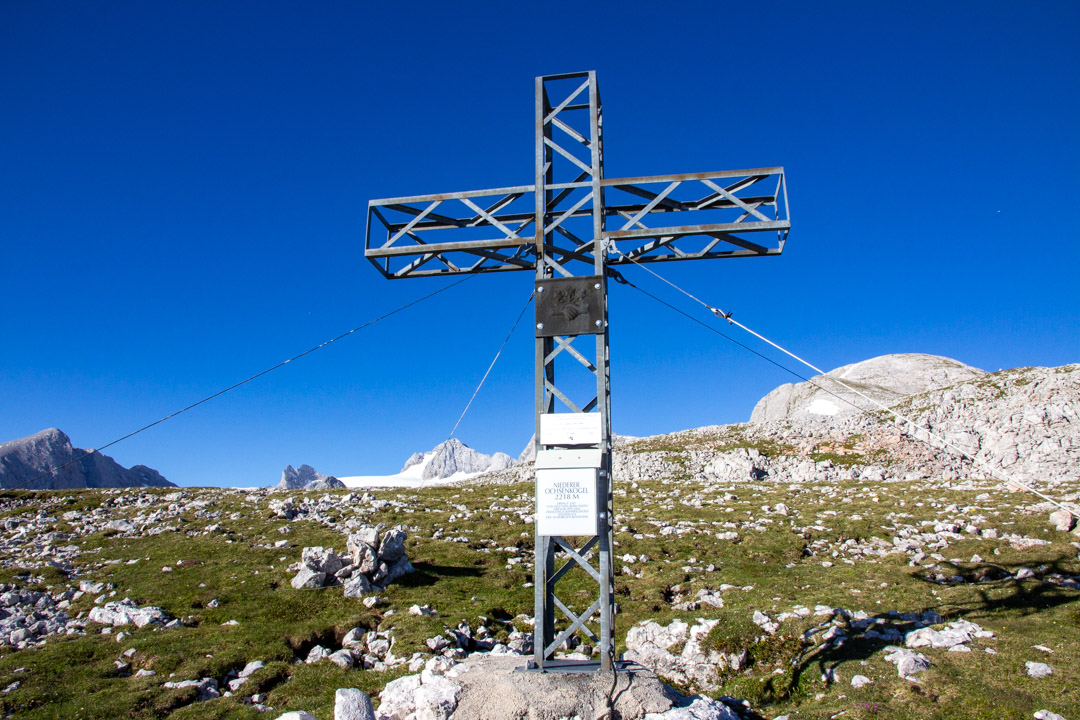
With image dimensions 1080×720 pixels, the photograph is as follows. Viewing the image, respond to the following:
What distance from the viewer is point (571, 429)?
356 inches

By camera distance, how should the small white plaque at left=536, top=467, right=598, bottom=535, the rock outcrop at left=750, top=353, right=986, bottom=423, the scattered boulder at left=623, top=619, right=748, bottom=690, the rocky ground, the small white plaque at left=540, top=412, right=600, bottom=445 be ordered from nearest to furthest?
the small white plaque at left=536, top=467, right=598, bottom=535
the small white plaque at left=540, top=412, right=600, bottom=445
the rocky ground
the scattered boulder at left=623, top=619, right=748, bottom=690
the rock outcrop at left=750, top=353, right=986, bottom=423

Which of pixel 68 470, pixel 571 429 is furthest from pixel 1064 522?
pixel 68 470

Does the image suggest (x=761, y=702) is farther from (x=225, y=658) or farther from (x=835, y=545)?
(x=835, y=545)

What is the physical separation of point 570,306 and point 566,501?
3.06m

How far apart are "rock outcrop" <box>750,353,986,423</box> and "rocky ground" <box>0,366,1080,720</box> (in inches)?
3894

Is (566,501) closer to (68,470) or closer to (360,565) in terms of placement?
(360,565)

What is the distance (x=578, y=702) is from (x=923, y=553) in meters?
16.0

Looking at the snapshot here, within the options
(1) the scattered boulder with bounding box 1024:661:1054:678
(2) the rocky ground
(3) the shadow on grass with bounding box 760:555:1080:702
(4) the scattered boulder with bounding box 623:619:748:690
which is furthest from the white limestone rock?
(1) the scattered boulder with bounding box 1024:661:1054:678

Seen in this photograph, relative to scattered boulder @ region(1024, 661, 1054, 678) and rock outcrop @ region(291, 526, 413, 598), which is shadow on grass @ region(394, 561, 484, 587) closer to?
rock outcrop @ region(291, 526, 413, 598)

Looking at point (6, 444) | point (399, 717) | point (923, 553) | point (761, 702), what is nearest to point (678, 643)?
point (761, 702)

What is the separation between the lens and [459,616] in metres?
15.1

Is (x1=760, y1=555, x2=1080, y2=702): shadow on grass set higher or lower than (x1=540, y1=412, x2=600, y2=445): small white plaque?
lower

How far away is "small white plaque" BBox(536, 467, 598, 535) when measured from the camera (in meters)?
8.66

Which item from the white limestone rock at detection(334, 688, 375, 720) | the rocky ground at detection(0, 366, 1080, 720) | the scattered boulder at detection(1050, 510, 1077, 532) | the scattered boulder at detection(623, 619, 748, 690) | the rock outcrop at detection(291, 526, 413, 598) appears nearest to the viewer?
the white limestone rock at detection(334, 688, 375, 720)
